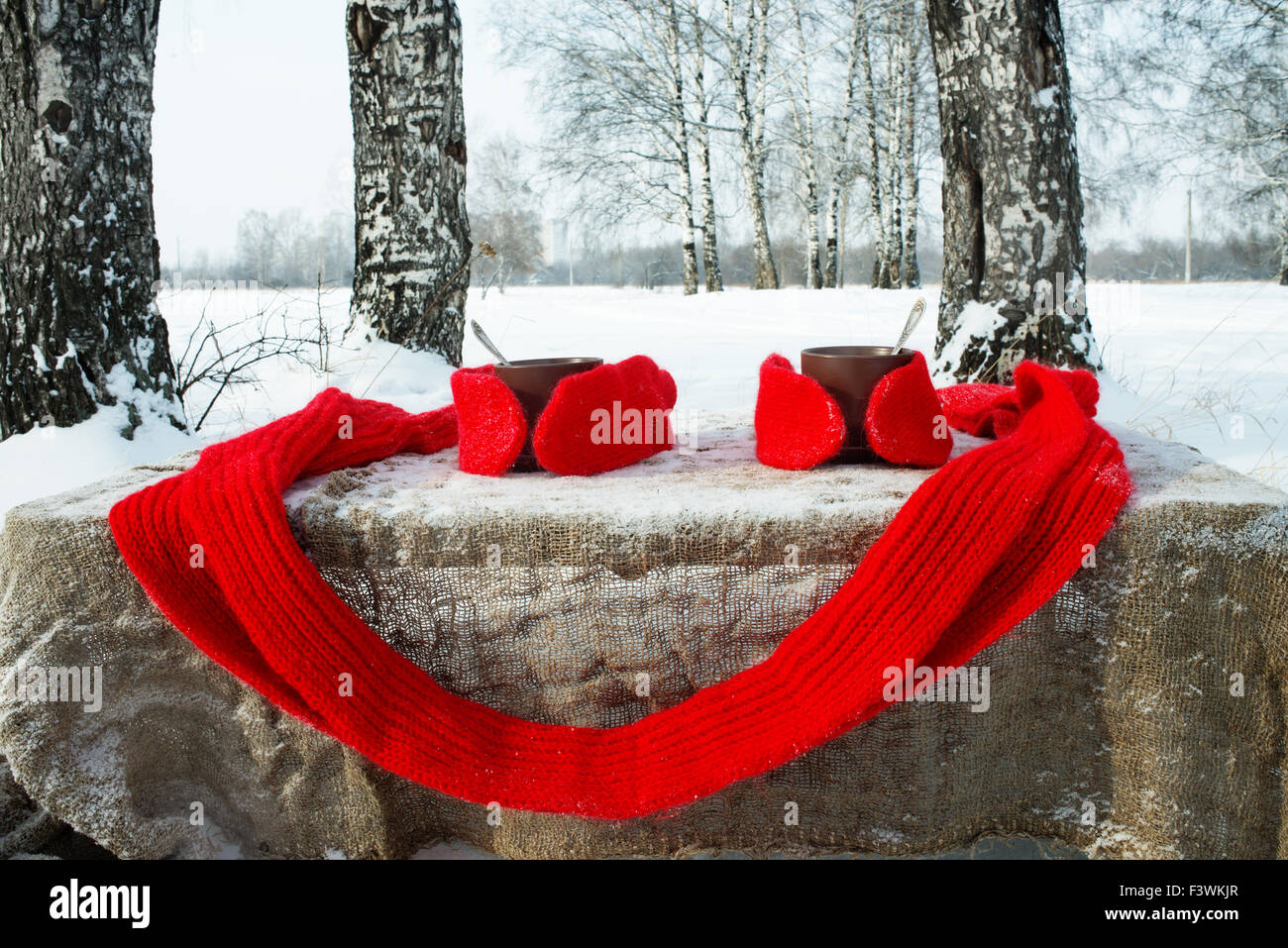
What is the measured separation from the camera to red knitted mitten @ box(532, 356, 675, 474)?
1187mm

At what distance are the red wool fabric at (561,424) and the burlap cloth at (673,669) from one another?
6 centimetres

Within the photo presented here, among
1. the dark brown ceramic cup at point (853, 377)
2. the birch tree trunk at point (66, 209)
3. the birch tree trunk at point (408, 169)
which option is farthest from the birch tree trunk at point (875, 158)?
the dark brown ceramic cup at point (853, 377)

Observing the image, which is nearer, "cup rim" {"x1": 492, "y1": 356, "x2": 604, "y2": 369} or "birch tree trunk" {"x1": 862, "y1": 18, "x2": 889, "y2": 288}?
"cup rim" {"x1": 492, "y1": 356, "x2": 604, "y2": 369}

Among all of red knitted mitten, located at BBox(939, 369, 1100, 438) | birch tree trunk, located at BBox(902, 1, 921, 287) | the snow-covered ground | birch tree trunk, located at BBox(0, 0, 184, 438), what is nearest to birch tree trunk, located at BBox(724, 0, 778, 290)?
birch tree trunk, located at BBox(902, 1, 921, 287)

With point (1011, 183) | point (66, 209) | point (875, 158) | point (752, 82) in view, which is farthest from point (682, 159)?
point (66, 209)

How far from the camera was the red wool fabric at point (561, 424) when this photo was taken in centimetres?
119

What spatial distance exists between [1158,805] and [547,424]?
0.89 meters

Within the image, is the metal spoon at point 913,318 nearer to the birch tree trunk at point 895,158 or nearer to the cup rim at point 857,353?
the cup rim at point 857,353

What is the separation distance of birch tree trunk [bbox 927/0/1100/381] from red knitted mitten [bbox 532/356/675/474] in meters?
1.74

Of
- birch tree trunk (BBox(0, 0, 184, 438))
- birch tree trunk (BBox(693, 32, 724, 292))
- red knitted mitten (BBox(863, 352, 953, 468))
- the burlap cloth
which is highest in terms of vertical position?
birch tree trunk (BBox(693, 32, 724, 292))

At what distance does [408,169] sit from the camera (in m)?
3.48

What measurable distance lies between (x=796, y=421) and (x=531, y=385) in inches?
14.6

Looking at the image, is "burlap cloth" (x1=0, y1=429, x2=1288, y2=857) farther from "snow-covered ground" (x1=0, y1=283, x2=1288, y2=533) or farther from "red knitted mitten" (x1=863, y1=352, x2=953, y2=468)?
"snow-covered ground" (x1=0, y1=283, x2=1288, y2=533)
